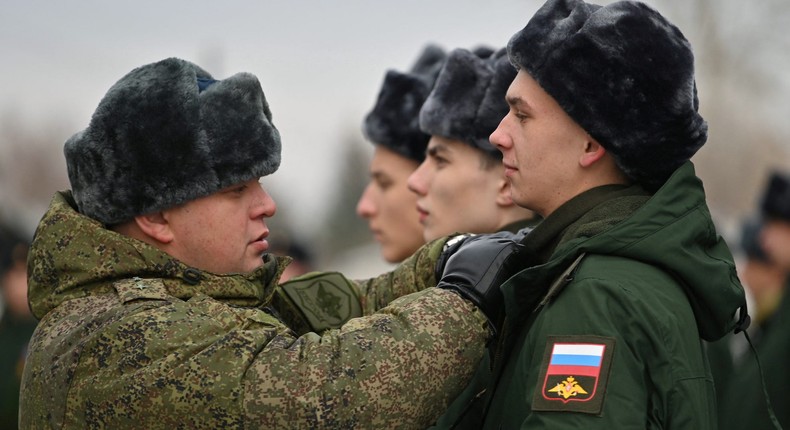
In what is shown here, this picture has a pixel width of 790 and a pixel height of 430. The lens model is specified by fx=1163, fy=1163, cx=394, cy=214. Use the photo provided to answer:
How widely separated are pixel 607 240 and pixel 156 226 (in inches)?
56.9

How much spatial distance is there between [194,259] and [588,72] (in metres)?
1.41

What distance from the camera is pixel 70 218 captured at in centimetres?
367

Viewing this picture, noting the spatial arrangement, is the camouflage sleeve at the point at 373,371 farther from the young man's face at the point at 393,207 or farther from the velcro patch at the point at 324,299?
the young man's face at the point at 393,207

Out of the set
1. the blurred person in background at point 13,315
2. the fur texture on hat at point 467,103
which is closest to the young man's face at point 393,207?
the fur texture on hat at point 467,103

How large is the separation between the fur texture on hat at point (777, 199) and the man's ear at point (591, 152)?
560 cm

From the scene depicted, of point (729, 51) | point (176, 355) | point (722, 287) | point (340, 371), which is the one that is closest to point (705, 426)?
point (722, 287)

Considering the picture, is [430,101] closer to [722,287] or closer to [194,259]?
[194,259]

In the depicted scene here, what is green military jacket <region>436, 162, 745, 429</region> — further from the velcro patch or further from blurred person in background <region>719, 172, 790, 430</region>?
blurred person in background <region>719, 172, 790, 430</region>

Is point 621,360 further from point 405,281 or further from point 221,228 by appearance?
point 221,228

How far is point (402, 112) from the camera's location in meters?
6.21

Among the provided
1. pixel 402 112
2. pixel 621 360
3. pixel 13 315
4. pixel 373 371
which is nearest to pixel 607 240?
pixel 621 360

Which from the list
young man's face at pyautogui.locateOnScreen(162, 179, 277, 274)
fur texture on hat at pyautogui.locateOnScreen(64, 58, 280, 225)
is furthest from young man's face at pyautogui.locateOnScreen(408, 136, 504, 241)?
fur texture on hat at pyautogui.locateOnScreen(64, 58, 280, 225)

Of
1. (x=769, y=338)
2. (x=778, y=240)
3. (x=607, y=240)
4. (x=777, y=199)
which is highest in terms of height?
(x=607, y=240)

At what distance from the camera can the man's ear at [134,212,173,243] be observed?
147 inches
